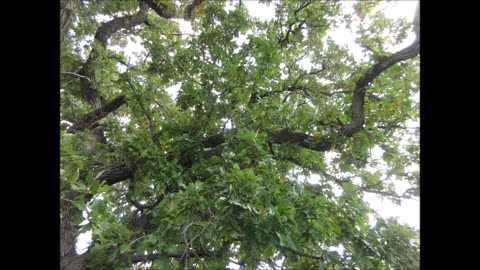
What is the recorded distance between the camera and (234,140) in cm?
304

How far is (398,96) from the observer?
9.57 feet

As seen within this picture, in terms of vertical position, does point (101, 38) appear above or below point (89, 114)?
above

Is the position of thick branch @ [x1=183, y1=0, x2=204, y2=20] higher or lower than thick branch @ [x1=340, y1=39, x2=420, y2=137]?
higher

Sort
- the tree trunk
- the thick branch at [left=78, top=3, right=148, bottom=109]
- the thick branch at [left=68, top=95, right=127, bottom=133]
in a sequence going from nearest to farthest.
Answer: the tree trunk, the thick branch at [left=68, top=95, right=127, bottom=133], the thick branch at [left=78, top=3, right=148, bottom=109]

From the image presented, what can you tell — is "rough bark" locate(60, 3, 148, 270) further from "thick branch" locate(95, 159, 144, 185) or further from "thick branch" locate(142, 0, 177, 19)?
"thick branch" locate(142, 0, 177, 19)

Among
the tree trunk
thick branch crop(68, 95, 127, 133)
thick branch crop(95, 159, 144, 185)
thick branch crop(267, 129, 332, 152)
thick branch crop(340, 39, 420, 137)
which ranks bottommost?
the tree trunk

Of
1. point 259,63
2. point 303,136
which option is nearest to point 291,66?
point 259,63

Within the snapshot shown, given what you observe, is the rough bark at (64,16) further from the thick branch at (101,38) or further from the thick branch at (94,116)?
the thick branch at (101,38)

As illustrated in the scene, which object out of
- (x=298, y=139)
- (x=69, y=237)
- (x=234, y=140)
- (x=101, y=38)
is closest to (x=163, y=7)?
(x=101, y=38)

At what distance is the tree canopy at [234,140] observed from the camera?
2.01 metres

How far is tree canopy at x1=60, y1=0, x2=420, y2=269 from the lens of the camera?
2.01 metres

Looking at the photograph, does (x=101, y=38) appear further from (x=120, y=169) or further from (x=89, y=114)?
(x=120, y=169)

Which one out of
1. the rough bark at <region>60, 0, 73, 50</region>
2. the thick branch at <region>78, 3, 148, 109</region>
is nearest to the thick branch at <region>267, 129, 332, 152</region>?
the rough bark at <region>60, 0, 73, 50</region>
